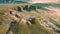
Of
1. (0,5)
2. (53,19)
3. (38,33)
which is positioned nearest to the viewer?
(38,33)

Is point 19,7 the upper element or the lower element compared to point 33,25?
upper

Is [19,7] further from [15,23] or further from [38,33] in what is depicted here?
[38,33]

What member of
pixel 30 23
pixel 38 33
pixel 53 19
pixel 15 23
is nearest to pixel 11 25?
pixel 15 23

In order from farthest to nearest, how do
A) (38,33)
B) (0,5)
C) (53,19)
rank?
1. (0,5)
2. (53,19)
3. (38,33)

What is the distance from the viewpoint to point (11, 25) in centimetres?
341

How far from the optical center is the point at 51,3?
12.7ft

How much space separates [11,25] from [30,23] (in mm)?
429

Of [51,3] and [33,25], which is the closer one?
[33,25]

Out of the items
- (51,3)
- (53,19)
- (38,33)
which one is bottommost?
(38,33)

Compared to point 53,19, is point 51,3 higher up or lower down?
higher up

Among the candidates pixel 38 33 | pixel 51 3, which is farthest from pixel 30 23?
pixel 51 3

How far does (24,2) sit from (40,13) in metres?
0.53

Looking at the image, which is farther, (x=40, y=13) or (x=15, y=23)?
(x=40, y=13)

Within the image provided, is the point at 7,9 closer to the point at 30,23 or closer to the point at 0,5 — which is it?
the point at 0,5
